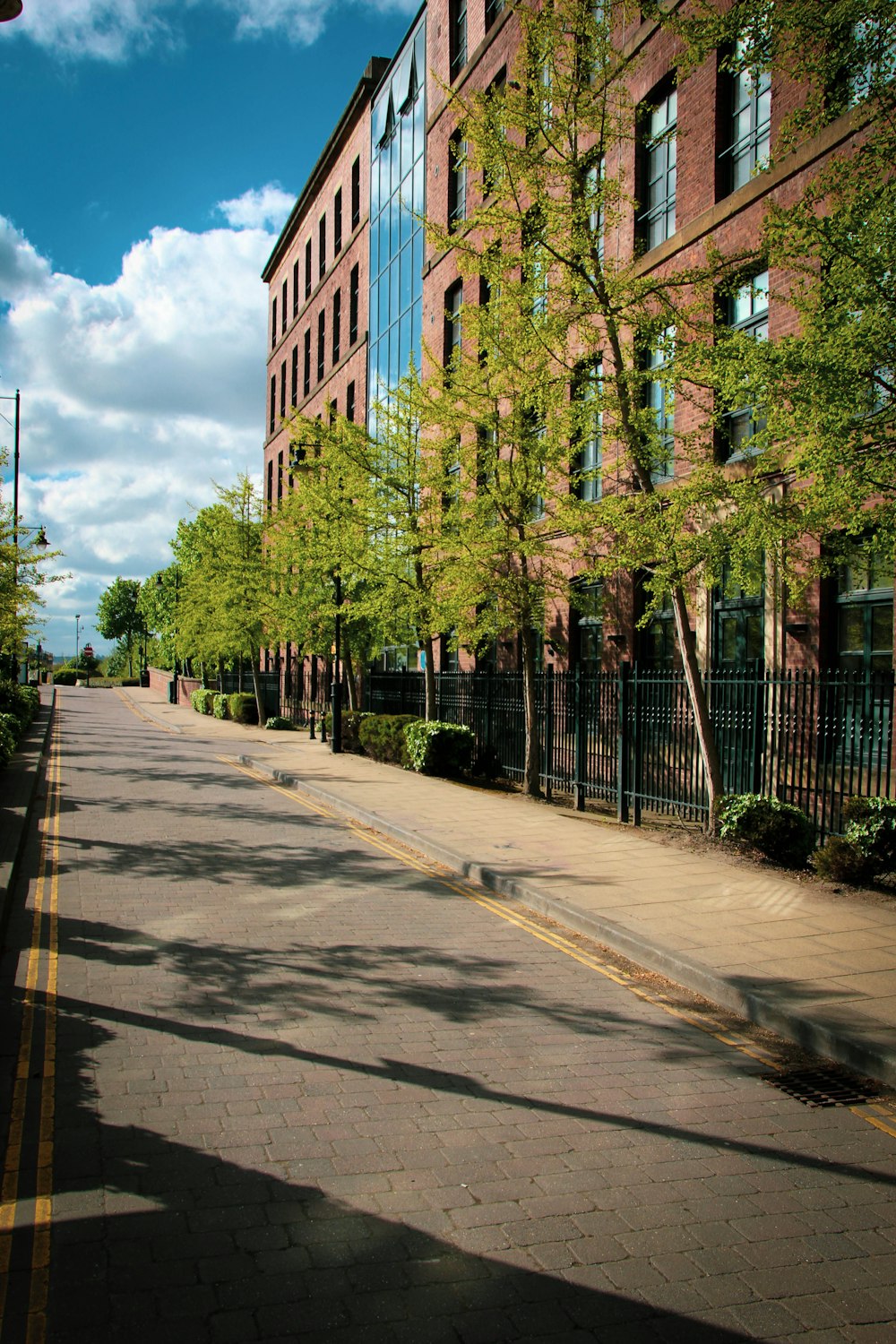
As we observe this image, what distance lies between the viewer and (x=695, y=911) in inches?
324

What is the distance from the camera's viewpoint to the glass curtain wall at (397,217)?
95.2 ft

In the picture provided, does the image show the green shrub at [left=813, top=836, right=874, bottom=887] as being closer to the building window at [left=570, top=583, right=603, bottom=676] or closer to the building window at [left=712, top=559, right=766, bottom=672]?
the building window at [left=712, top=559, right=766, bottom=672]

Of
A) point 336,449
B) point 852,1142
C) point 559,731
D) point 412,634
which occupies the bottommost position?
point 852,1142

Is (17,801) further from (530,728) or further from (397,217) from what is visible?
(397,217)

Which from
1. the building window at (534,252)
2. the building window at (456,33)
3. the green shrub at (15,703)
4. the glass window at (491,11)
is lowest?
the green shrub at (15,703)

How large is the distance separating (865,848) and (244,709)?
32.3m

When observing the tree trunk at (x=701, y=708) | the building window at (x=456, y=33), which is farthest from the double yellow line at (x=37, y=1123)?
the building window at (x=456, y=33)

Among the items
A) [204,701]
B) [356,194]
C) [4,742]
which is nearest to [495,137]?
[4,742]

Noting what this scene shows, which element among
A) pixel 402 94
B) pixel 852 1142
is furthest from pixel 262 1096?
pixel 402 94

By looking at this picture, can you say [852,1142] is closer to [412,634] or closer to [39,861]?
[39,861]

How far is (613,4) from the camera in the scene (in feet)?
37.8

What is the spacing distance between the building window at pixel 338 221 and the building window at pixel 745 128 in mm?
24573

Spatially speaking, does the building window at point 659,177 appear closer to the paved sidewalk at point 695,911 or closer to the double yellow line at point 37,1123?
the paved sidewalk at point 695,911

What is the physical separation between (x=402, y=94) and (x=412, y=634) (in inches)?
760
